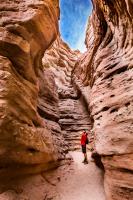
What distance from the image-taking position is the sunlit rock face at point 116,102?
8.68m

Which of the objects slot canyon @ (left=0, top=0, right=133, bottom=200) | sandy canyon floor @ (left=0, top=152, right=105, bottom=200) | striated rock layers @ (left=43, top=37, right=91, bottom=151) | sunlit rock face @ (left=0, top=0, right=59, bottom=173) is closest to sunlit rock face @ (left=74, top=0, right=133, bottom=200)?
slot canyon @ (left=0, top=0, right=133, bottom=200)

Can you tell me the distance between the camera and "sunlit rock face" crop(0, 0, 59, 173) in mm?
8812

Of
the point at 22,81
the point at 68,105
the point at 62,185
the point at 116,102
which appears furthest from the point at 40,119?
the point at 68,105

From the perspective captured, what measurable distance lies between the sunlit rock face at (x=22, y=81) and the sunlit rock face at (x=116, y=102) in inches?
139

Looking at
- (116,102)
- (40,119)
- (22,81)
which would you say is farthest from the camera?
(40,119)

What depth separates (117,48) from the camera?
12875 millimetres

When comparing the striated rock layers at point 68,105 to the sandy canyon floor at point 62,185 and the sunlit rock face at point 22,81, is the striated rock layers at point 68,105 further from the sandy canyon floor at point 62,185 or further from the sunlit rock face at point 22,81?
the sunlit rock face at point 22,81

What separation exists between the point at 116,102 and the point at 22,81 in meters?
5.21

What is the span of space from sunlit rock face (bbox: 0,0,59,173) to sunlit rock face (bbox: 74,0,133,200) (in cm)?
354

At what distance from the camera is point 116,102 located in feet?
33.9

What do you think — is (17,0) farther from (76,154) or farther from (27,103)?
(76,154)

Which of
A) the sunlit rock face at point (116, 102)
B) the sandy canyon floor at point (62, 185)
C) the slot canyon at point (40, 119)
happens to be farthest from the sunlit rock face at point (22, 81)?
the sunlit rock face at point (116, 102)

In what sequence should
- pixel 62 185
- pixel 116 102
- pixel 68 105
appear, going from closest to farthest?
pixel 116 102 < pixel 62 185 < pixel 68 105

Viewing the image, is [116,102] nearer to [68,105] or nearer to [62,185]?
[62,185]
